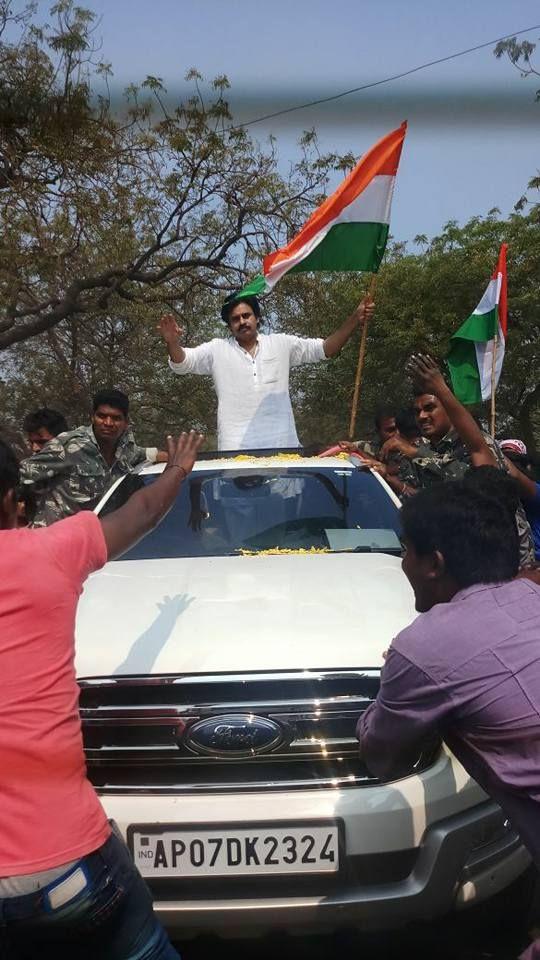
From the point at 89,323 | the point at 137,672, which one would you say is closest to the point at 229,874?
the point at 137,672

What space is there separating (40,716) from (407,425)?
13.7 feet

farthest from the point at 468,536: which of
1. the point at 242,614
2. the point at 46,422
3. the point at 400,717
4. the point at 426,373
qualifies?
the point at 46,422

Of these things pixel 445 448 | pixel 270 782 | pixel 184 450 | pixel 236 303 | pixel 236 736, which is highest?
pixel 236 303

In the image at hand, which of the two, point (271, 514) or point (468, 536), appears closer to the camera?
point (468, 536)

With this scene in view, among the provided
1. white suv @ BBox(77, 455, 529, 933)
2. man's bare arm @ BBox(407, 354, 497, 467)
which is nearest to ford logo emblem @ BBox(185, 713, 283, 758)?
white suv @ BBox(77, 455, 529, 933)

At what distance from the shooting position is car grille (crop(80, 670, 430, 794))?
276 cm

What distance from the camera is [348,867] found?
2.64 metres

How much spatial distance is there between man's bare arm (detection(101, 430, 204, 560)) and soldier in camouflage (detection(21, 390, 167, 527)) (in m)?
2.38

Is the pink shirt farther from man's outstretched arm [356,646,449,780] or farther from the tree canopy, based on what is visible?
the tree canopy

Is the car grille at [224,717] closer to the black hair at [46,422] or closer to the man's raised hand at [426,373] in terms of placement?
the man's raised hand at [426,373]

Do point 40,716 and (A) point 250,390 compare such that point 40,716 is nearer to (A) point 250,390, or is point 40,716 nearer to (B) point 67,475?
(B) point 67,475

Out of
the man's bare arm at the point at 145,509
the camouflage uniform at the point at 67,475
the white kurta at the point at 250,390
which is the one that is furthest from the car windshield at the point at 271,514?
the man's bare arm at the point at 145,509

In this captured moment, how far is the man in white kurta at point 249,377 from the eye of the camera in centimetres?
567

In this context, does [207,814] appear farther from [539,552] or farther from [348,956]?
[539,552]
